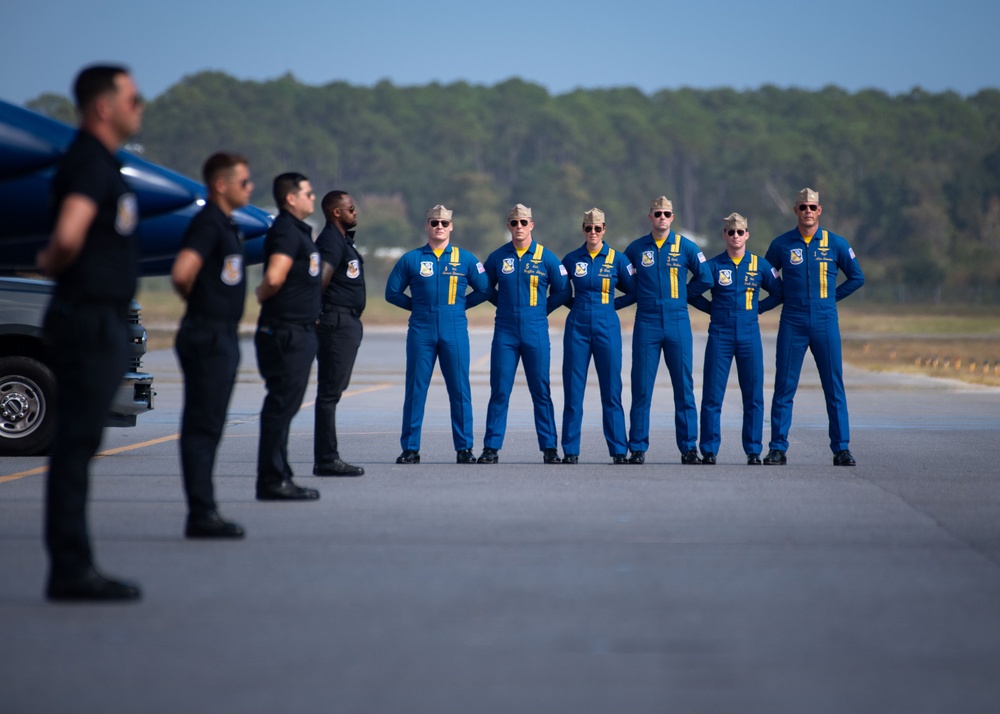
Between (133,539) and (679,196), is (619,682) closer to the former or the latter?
(133,539)

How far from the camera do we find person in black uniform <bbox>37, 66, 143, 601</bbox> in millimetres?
6043

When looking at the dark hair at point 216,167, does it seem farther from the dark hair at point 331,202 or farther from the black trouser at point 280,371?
the dark hair at point 331,202

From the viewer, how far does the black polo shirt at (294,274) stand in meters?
9.13

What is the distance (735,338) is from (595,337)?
1.22 m

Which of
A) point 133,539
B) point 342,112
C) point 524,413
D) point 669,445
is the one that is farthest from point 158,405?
point 342,112

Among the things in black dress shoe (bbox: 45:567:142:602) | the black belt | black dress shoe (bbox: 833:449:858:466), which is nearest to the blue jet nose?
the black belt

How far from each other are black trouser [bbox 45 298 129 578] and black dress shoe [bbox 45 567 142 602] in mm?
34

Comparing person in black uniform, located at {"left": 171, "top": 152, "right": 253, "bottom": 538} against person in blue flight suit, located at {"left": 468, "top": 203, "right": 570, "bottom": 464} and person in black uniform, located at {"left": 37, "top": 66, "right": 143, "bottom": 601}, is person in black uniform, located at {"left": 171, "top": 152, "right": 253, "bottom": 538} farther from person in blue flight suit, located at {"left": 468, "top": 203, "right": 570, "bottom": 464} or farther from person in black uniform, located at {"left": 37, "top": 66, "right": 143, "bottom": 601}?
person in blue flight suit, located at {"left": 468, "top": 203, "right": 570, "bottom": 464}

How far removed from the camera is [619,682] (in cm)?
488

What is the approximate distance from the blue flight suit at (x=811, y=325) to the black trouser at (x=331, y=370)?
3644 millimetres

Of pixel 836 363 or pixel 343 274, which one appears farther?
pixel 836 363

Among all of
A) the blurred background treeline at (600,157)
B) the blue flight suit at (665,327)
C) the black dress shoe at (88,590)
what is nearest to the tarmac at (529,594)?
the black dress shoe at (88,590)

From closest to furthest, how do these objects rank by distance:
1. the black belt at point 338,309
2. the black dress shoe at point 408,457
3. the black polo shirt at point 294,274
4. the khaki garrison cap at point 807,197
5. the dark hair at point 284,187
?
1. the black polo shirt at point 294,274
2. the dark hair at point 284,187
3. the black belt at point 338,309
4. the black dress shoe at point 408,457
5. the khaki garrison cap at point 807,197

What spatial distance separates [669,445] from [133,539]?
23.8ft
